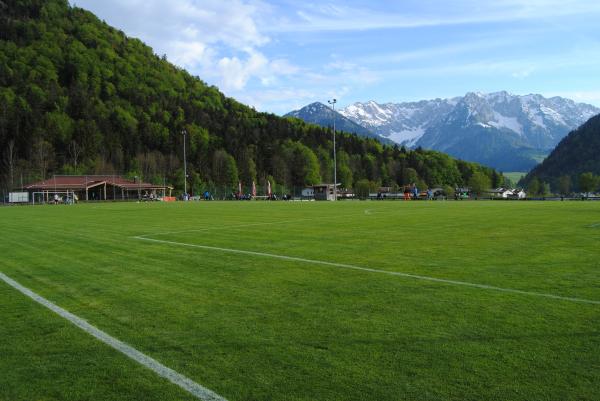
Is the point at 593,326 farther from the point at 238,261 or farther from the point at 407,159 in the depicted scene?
the point at 407,159

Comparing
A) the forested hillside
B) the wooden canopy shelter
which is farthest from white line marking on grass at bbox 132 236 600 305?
the forested hillside

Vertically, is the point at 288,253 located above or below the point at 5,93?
below

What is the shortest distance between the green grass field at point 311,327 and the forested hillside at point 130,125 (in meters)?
101

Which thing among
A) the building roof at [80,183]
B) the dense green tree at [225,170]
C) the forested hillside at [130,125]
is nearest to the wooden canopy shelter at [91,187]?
the building roof at [80,183]

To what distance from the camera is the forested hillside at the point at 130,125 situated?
117812 mm

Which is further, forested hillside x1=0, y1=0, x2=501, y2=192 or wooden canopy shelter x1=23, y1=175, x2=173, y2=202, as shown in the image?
forested hillside x1=0, y1=0, x2=501, y2=192

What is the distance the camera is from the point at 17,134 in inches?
4471

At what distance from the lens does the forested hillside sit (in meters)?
118

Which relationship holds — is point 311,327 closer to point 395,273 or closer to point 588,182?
point 395,273

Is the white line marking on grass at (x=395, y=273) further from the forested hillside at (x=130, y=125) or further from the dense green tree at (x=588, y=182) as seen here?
the dense green tree at (x=588, y=182)

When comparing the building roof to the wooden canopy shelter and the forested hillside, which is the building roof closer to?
the wooden canopy shelter

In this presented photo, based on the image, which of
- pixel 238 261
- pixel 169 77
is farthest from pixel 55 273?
pixel 169 77

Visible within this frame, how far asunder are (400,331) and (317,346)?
3.53 feet

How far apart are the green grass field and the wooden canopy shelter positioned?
→ 85.2 m
